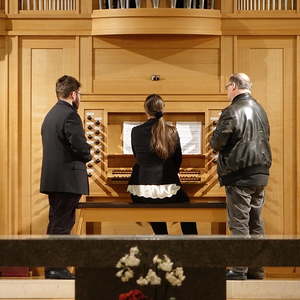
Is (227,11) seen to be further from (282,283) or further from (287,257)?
(287,257)

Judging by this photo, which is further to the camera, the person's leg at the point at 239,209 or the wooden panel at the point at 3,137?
the wooden panel at the point at 3,137

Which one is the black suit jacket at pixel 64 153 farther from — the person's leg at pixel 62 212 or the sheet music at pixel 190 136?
the sheet music at pixel 190 136

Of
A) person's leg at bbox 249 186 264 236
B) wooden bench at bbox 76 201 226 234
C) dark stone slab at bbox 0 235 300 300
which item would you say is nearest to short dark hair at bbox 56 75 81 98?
wooden bench at bbox 76 201 226 234

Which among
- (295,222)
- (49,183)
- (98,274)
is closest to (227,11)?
(295,222)

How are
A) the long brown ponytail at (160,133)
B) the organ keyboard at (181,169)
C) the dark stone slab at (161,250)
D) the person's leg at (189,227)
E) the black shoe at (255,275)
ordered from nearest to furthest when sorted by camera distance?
the dark stone slab at (161,250) < the black shoe at (255,275) < the long brown ponytail at (160,133) < the person's leg at (189,227) < the organ keyboard at (181,169)

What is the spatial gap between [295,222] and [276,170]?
21.1 inches

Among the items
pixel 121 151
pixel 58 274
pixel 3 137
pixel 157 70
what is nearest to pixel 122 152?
pixel 121 151

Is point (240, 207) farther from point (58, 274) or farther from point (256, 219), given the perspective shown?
point (58, 274)

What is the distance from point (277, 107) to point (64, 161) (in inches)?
98.7

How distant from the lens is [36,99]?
8891mm

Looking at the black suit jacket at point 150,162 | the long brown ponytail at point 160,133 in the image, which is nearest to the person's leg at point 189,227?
the black suit jacket at point 150,162

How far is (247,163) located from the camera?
725cm

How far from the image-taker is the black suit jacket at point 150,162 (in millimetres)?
8125

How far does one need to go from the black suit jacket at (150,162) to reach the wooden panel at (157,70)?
0.82 meters
